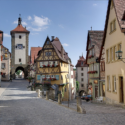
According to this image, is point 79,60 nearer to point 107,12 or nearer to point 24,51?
point 24,51

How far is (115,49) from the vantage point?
18.2 m

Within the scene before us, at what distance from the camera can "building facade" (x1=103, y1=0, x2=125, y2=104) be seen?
53.3 feet

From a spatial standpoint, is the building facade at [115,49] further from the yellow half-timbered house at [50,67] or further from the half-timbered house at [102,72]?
the yellow half-timbered house at [50,67]

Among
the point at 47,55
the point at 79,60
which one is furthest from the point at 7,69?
the point at 79,60

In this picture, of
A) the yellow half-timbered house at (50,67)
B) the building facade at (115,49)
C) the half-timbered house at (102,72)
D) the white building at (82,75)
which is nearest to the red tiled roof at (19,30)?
the white building at (82,75)

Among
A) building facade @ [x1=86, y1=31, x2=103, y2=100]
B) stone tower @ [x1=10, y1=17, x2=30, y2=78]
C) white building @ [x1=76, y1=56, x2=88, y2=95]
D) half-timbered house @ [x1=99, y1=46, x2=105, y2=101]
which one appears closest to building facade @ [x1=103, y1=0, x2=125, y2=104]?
half-timbered house @ [x1=99, y1=46, x2=105, y2=101]

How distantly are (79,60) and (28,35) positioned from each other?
19872 mm

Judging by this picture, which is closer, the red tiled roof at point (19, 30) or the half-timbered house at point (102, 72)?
the half-timbered house at point (102, 72)

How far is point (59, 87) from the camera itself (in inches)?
1465

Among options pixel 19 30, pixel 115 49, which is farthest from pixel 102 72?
pixel 19 30

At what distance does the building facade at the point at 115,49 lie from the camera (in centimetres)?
1623

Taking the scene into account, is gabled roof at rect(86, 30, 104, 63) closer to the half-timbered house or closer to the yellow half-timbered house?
the half-timbered house

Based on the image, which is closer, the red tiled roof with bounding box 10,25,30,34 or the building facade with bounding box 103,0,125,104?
→ the building facade with bounding box 103,0,125,104

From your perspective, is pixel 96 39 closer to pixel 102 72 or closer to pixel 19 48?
pixel 102 72
